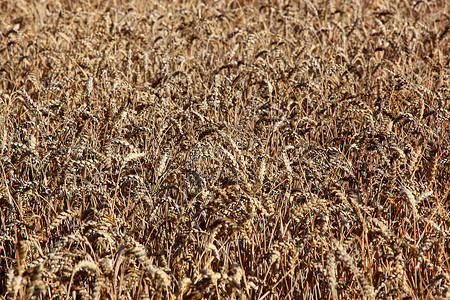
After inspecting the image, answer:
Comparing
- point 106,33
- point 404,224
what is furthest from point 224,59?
point 404,224

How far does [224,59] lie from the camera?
386 centimetres

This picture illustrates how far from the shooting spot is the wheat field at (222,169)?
1.56 m

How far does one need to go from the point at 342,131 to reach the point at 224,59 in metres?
1.50

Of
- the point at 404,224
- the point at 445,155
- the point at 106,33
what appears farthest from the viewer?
the point at 106,33

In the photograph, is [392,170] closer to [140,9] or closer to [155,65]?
[155,65]

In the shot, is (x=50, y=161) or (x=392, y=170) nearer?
(x=392, y=170)

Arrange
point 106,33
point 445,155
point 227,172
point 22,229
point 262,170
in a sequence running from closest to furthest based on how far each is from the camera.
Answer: point 262,170 < point 22,229 < point 227,172 < point 445,155 < point 106,33

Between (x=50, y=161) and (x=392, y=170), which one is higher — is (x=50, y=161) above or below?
below

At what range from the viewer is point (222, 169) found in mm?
2279

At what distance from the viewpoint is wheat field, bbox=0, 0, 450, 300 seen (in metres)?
1.56

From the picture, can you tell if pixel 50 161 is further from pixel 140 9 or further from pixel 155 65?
pixel 140 9

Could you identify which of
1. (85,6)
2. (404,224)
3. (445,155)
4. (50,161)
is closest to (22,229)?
(50,161)

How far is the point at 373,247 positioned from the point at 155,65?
95.6 inches

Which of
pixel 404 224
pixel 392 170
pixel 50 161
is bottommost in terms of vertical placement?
pixel 404 224
